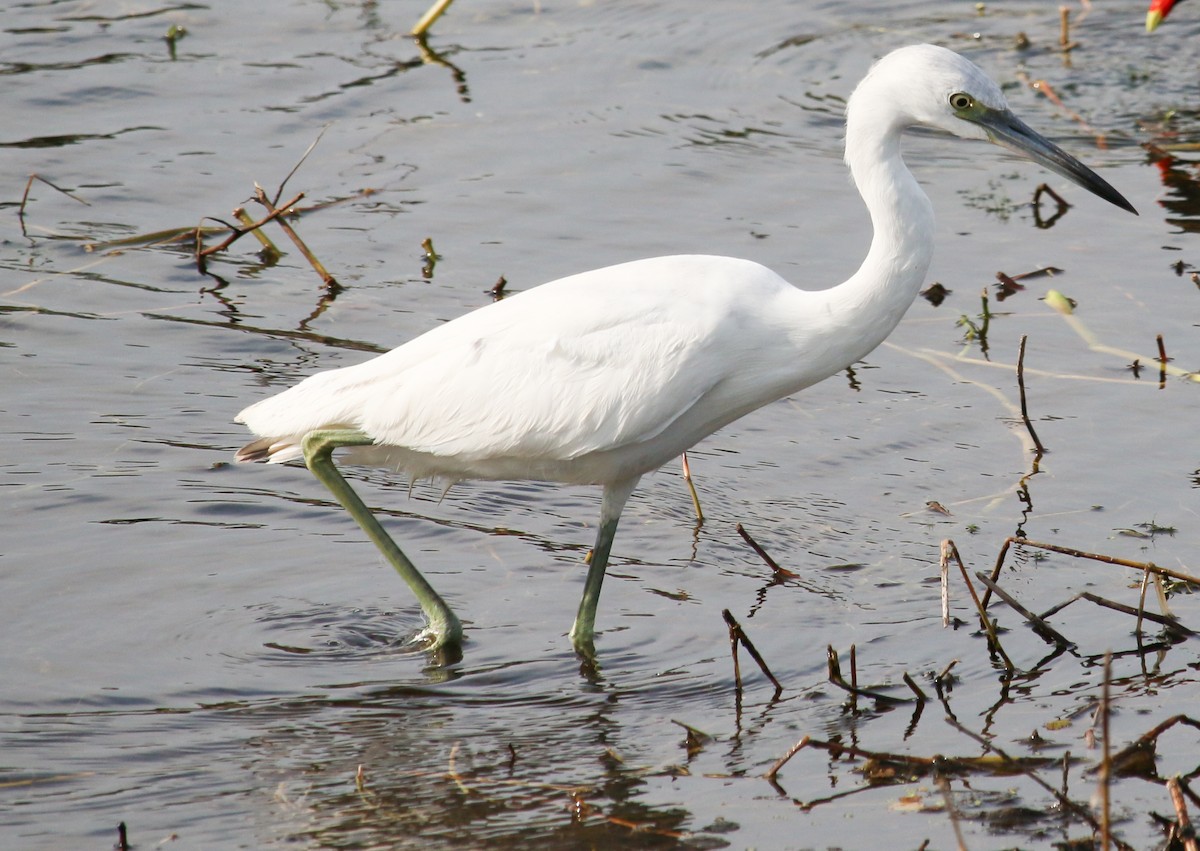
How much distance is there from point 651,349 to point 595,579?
912 millimetres

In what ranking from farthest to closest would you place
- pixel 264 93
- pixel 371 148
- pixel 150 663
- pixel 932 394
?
pixel 264 93
pixel 371 148
pixel 932 394
pixel 150 663

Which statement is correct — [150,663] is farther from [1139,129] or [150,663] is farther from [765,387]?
[1139,129]

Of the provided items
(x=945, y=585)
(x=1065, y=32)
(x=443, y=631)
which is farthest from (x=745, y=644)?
(x=1065, y=32)

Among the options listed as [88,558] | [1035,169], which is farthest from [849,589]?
[1035,169]

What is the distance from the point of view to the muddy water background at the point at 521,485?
470 cm

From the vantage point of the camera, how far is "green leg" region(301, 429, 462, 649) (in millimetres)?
5562

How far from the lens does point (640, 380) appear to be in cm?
504

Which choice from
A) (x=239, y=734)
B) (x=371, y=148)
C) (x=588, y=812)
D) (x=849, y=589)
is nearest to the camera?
(x=588, y=812)

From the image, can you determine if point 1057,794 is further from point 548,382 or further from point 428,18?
point 428,18

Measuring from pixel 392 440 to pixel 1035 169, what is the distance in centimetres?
585

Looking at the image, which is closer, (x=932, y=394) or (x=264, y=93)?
(x=932, y=394)

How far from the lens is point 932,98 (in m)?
5.07

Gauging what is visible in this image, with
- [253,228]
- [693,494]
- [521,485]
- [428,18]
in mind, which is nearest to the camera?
[693,494]

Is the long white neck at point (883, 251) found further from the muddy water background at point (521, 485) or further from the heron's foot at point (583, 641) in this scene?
the heron's foot at point (583, 641)
